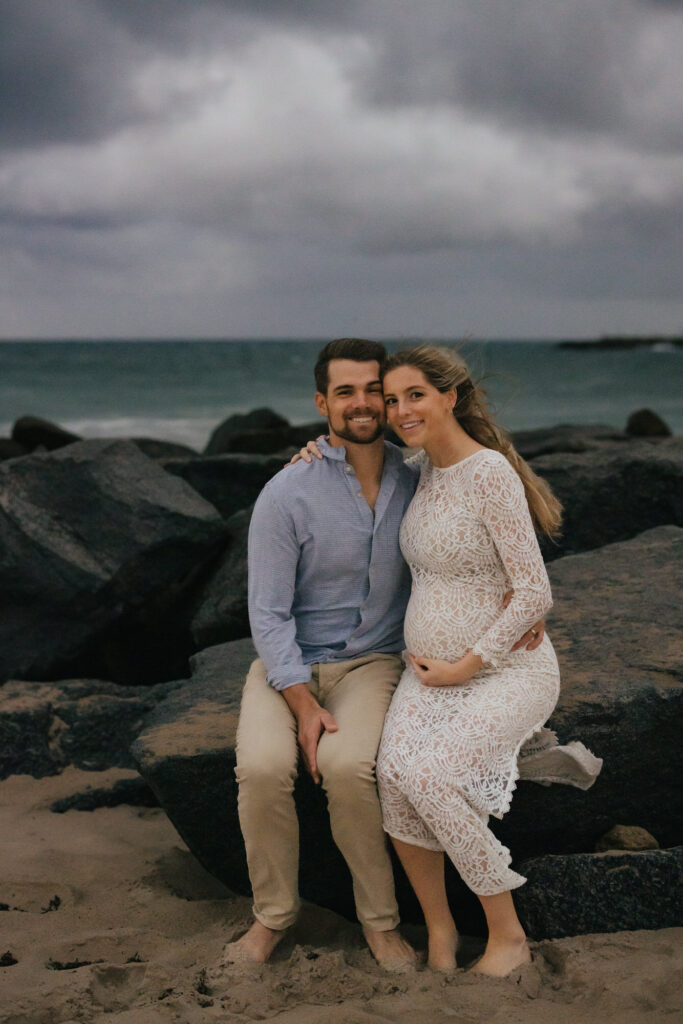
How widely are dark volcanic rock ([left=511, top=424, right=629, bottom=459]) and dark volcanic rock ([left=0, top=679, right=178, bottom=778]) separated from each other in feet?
19.3

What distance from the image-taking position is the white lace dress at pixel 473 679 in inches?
117

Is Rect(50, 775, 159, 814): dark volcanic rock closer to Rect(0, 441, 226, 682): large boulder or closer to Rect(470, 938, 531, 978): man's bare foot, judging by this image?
Rect(0, 441, 226, 682): large boulder

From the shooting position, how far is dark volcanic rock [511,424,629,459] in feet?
32.5

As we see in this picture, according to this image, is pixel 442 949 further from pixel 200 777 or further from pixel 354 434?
pixel 354 434

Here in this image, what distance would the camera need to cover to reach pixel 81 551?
19.0 ft

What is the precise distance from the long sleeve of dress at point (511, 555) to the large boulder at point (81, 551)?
3058mm

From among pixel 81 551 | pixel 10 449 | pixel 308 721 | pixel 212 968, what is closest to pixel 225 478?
pixel 81 551

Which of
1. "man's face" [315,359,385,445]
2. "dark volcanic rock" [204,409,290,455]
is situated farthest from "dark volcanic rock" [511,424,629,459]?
"man's face" [315,359,385,445]

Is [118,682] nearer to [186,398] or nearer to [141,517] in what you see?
[141,517]

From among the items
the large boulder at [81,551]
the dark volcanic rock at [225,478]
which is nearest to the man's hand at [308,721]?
the large boulder at [81,551]

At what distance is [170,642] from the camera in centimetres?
634

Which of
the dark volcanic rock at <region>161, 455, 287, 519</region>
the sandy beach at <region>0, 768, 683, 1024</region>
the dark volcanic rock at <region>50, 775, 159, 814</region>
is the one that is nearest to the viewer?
the sandy beach at <region>0, 768, 683, 1024</region>

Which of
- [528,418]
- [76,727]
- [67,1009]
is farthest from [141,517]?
[528,418]

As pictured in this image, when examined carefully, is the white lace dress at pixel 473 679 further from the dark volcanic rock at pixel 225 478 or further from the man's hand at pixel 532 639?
the dark volcanic rock at pixel 225 478
